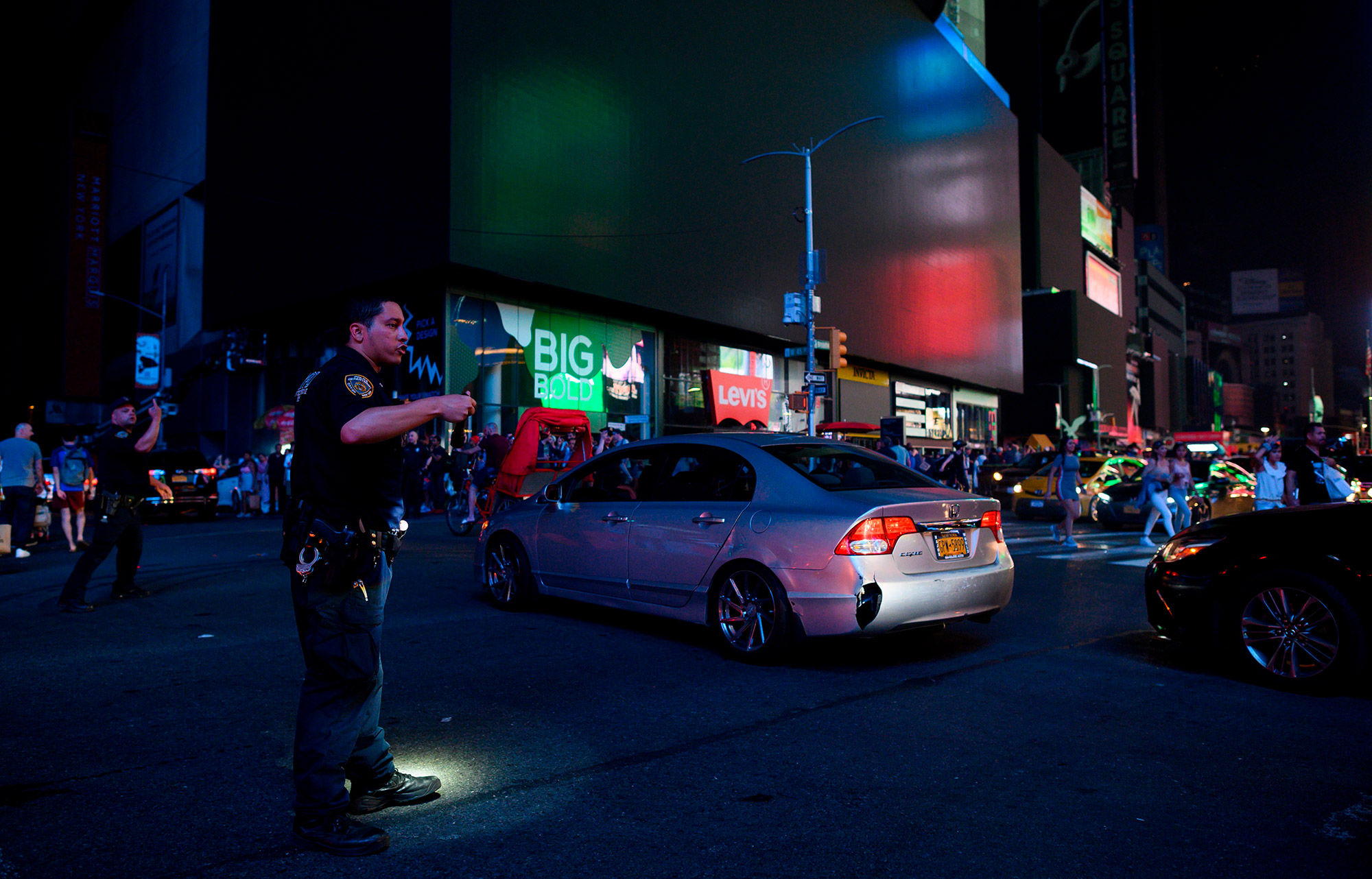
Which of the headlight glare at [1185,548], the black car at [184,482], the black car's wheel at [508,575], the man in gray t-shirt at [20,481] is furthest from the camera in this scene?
the black car at [184,482]

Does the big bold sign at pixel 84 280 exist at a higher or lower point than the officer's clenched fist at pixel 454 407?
higher

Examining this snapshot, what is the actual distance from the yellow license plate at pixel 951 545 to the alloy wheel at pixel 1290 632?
164 cm

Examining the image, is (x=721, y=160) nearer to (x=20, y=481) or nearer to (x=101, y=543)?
(x=20, y=481)

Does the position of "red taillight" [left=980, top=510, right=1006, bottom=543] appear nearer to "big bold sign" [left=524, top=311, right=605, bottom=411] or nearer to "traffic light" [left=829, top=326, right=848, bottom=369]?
"traffic light" [left=829, top=326, right=848, bottom=369]

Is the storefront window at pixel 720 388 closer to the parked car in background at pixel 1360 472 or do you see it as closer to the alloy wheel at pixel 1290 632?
the parked car in background at pixel 1360 472

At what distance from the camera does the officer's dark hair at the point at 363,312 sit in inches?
131

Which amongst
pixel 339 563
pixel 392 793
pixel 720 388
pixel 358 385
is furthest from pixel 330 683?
pixel 720 388

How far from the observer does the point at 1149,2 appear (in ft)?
435

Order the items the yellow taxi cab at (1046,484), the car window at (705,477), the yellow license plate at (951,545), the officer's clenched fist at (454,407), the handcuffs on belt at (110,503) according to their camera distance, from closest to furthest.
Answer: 1. the officer's clenched fist at (454,407)
2. the yellow license plate at (951,545)
3. the car window at (705,477)
4. the handcuffs on belt at (110,503)
5. the yellow taxi cab at (1046,484)

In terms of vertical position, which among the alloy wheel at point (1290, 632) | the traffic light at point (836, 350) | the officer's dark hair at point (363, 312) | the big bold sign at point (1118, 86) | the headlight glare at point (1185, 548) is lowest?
the alloy wheel at point (1290, 632)

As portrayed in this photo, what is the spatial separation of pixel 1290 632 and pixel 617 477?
4665 mm

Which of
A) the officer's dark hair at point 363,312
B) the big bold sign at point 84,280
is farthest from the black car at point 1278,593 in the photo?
the big bold sign at point 84,280

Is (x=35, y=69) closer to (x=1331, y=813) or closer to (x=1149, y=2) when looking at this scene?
(x=1331, y=813)

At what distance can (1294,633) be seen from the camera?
524 centimetres
